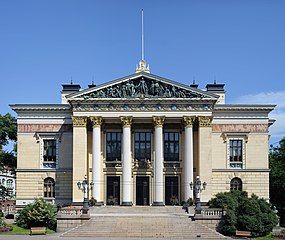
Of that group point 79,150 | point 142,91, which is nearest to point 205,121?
point 142,91

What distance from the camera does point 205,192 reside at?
5975cm

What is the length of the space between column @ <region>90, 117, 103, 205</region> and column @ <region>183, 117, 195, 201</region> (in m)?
9.01

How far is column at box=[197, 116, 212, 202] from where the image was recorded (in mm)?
59969

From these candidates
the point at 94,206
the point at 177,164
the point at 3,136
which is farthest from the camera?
the point at 3,136

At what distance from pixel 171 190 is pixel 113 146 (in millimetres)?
7975

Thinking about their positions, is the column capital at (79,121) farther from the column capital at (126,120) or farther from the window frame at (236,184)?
the window frame at (236,184)

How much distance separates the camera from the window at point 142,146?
6262cm

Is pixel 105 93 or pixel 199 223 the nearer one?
pixel 199 223

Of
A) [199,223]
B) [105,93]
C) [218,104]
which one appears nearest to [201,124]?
[218,104]

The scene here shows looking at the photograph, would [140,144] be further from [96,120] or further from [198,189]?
[198,189]

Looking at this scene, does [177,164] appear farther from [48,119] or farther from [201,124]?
[48,119]

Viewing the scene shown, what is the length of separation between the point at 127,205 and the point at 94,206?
352 cm

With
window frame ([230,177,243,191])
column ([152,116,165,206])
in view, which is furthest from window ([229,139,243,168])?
column ([152,116,165,206])

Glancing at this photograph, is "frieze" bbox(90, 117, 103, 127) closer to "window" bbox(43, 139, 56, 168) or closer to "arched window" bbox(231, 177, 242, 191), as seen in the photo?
"window" bbox(43, 139, 56, 168)
